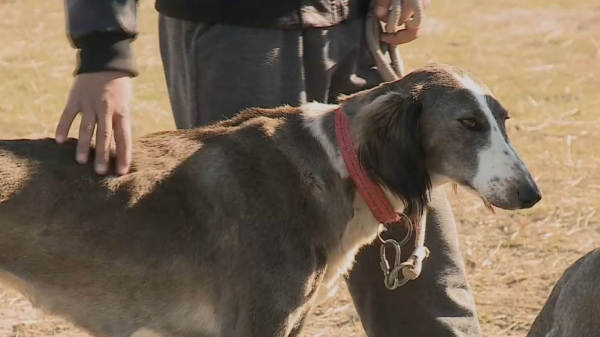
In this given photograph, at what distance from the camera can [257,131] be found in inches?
144

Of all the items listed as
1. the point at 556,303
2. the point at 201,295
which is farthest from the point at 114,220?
the point at 556,303

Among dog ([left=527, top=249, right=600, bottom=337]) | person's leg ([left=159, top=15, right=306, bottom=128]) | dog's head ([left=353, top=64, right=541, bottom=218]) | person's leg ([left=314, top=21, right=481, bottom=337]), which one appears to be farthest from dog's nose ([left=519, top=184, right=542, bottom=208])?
person's leg ([left=159, top=15, right=306, bottom=128])

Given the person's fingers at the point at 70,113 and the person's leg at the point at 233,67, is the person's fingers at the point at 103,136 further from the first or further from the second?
the person's leg at the point at 233,67

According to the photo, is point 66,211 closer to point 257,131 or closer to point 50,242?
point 50,242

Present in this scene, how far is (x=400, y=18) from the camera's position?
404cm

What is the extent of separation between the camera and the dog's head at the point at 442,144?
138 inches

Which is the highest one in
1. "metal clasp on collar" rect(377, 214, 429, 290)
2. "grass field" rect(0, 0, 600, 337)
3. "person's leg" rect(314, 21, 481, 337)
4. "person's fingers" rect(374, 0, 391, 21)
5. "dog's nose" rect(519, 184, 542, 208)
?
"person's fingers" rect(374, 0, 391, 21)

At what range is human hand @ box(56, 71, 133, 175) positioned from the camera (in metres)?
3.48

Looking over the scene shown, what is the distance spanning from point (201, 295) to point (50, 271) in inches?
19.0

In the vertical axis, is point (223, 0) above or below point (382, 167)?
above

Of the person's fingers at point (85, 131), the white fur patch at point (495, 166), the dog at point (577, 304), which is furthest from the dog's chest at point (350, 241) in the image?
the person's fingers at point (85, 131)

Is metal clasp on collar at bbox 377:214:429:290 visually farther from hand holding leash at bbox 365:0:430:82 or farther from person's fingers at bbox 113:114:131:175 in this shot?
person's fingers at bbox 113:114:131:175

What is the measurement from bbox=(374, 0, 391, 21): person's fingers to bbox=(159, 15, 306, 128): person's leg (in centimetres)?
36

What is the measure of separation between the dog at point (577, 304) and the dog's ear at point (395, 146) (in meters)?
0.55
